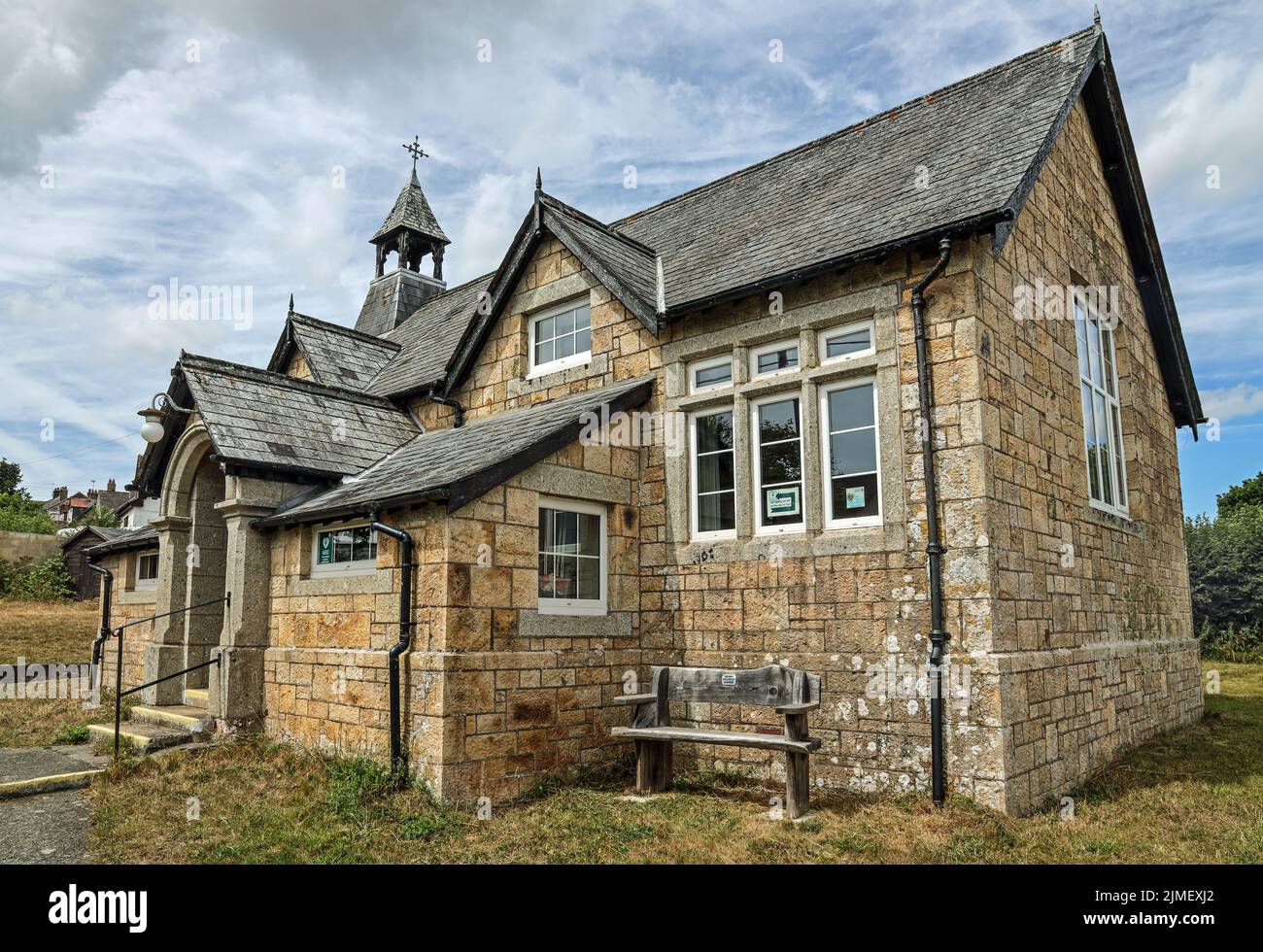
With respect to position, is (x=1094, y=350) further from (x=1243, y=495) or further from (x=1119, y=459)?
(x=1243, y=495)

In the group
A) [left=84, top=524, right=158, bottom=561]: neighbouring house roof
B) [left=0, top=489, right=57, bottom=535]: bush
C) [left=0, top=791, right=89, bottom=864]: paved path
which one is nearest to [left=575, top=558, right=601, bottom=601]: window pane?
[left=0, top=791, right=89, bottom=864]: paved path

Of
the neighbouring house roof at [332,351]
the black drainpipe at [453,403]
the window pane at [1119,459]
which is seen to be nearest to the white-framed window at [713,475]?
the black drainpipe at [453,403]

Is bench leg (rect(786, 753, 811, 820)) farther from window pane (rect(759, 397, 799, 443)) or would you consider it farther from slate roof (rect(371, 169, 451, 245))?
slate roof (rect(371, 169, 451, 245))

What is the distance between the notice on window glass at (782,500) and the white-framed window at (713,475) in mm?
411

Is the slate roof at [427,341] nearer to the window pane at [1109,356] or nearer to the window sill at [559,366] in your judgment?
the window sill at [559,366]

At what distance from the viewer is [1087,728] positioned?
9.00 m

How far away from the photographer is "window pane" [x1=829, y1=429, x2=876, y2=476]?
851 centimetres

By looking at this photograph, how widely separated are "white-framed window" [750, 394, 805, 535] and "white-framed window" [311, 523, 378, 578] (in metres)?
4.11

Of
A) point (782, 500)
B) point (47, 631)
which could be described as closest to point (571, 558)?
point (782, 500)

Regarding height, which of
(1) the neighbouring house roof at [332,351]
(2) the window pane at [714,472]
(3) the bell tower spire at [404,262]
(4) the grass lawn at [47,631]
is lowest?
(4) the grass lawn at [47,631]

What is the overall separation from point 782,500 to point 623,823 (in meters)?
3.56

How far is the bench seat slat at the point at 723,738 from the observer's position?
7.28 metres

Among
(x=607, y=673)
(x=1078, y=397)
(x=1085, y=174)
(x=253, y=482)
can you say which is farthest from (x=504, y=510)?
(x=1085, y=174)
